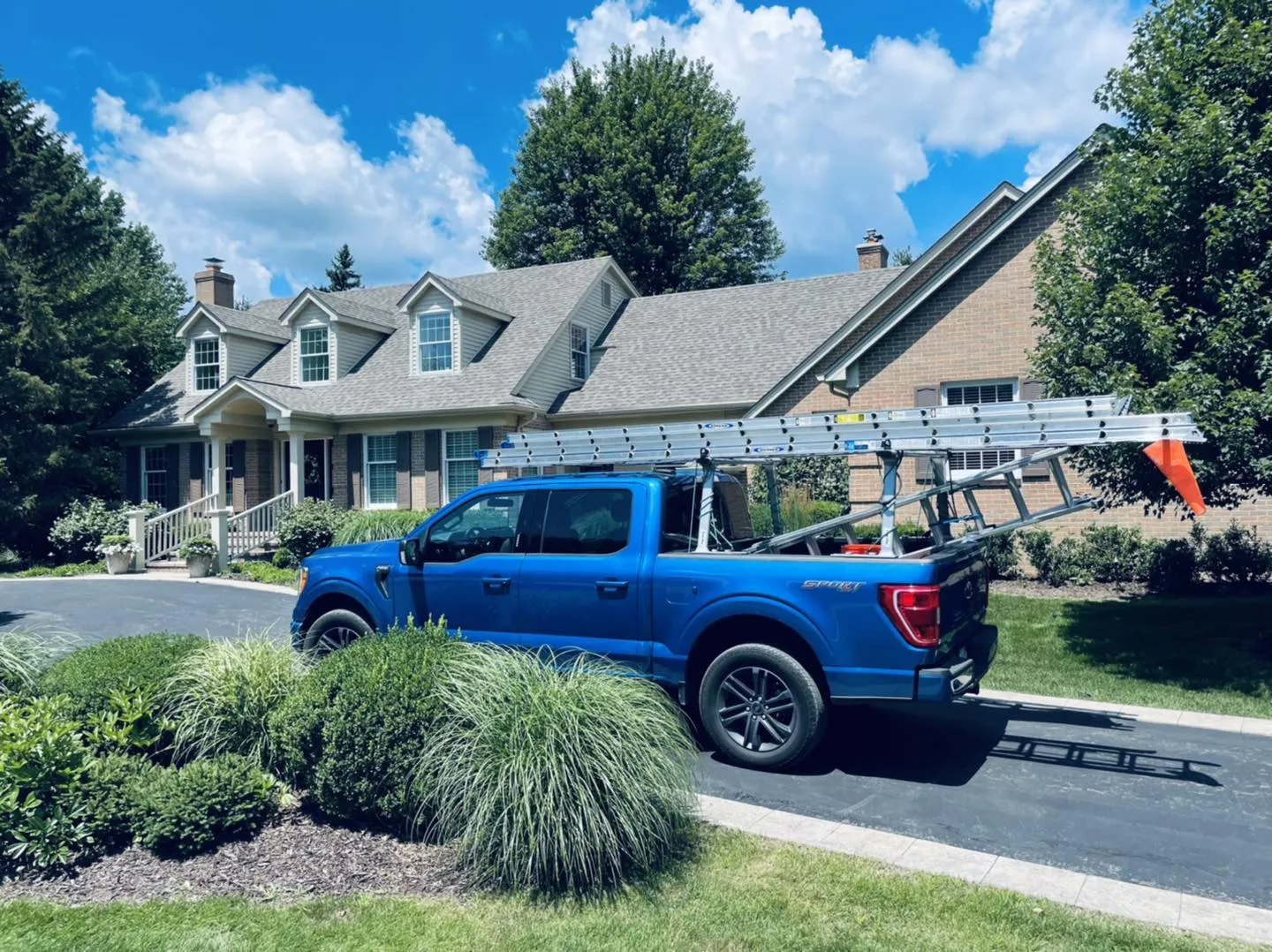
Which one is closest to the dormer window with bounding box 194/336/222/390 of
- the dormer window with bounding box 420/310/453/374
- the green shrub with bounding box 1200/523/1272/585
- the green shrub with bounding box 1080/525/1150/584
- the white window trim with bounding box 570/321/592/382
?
the dormer window with bounding box 420/310/453/374

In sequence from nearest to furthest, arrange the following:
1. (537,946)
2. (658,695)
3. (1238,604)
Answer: (537,946)
(658,695)
(1238,604)

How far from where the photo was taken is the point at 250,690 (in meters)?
5.61

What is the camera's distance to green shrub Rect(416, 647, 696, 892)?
4363mm

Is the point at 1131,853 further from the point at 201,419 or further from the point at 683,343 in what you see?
the point at 201,419

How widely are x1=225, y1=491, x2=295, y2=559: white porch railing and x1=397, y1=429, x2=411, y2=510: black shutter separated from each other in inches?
101

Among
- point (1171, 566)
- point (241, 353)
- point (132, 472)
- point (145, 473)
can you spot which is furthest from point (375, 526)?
point (1171, 566)

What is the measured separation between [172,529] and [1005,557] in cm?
1800

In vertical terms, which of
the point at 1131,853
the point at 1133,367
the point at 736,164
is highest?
the point at 736,164

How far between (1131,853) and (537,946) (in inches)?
128

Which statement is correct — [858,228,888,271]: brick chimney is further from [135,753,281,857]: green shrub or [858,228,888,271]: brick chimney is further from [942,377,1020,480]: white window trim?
[135,753,281,857]: green shrub

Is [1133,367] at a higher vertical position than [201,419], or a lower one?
lower

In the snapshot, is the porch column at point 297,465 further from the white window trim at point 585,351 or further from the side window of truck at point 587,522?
the side window of truck at point 587,522

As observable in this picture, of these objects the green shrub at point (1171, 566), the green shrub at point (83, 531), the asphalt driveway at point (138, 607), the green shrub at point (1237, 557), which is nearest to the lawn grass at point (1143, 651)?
the green shrub at point (1171, 566)

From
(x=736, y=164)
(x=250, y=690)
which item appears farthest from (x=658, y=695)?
(x=736, y=164)
